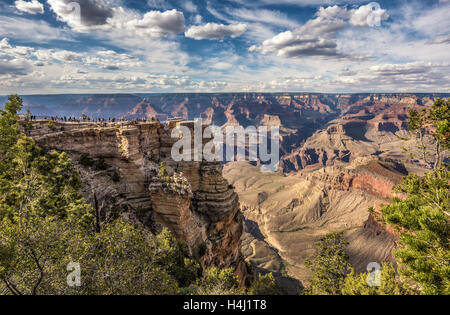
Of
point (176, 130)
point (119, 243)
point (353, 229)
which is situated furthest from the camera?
point (353, 229)

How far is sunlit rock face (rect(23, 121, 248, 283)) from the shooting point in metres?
30.5

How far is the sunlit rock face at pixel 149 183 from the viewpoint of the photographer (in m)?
30.5

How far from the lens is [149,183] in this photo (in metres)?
33.4

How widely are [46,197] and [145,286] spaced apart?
14748 millimetres

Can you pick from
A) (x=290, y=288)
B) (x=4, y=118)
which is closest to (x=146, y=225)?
(x=4, y=118)

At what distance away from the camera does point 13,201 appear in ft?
66.7

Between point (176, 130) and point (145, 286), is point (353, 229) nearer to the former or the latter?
point (176, 130)
